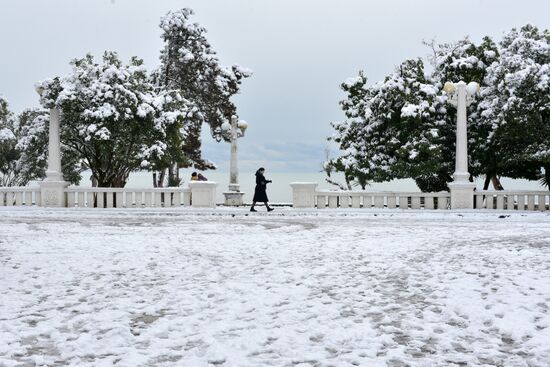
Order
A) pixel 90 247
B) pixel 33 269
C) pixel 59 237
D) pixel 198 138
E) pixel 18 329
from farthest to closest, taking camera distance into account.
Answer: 1. pixel 198 138
2. pixel 59 237
3. pixel 90 247
4. pixel 33 269
5. pixel 18 329

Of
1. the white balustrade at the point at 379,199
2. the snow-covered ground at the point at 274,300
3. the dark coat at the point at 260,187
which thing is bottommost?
the snow-covered ground at the point at 274,300

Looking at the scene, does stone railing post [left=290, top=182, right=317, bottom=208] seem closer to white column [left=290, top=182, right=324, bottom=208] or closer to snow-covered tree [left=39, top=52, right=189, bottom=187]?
white column [left=290, top=182, right=324, bottom=208]

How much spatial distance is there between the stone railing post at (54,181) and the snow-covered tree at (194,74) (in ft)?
46.0

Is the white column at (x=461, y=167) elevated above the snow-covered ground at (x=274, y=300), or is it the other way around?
the white column at (x=461, y=167)

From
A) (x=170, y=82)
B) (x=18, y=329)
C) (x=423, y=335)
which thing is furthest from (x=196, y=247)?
(x=170, y=82)

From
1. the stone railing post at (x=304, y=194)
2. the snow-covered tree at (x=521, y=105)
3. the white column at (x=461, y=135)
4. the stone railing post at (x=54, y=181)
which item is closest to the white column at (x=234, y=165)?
the stone railing post at (x=304, y=194)

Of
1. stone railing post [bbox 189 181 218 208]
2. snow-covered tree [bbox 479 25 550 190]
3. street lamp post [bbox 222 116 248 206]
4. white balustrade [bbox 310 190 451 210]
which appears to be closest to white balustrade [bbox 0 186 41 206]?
stone railing post [bbox 189 181 218 208]

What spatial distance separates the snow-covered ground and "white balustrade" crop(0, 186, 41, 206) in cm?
1160

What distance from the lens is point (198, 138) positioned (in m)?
39.9

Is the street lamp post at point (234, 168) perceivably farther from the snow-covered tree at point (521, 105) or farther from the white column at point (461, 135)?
the snow-covered tree at point (521, 105)

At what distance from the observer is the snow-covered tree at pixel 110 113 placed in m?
23.8

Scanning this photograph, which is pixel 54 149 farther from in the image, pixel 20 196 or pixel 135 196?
pixel 135 196

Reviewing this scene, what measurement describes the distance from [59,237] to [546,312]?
32.0 feet

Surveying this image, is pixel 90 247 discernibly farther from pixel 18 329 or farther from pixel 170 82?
pixel 170 82
